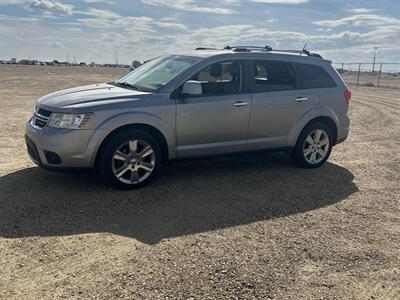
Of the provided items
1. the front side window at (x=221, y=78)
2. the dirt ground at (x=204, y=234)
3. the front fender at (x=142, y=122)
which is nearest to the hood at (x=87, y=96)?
the front fender at (x=142, y=122)

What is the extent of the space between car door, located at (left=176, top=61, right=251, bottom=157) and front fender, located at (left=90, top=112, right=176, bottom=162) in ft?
0.37

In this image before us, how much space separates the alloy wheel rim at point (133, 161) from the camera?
529 cm

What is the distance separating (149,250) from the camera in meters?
3.91

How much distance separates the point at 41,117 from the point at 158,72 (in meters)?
1.79

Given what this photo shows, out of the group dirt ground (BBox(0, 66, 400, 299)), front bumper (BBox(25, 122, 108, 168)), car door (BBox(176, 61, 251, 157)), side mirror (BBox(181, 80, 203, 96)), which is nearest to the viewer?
dirt ground (BBox(0, 66, 400, 299))

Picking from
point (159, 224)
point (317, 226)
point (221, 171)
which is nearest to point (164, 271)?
point (159, 224)

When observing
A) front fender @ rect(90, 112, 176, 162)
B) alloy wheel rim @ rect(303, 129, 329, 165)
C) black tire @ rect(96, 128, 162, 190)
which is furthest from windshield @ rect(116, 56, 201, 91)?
alloy wheel rim @ rect(303, 129, 329, 165)

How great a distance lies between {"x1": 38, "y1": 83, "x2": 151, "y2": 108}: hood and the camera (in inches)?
204

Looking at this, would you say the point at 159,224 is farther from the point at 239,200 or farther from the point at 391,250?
the point at 391,250

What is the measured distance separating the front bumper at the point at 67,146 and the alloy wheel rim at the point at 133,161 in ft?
0.97

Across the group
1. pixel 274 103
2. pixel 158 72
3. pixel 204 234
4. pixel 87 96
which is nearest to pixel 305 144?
pixel 274 103

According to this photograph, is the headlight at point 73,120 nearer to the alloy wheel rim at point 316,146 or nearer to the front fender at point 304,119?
the front fender at point 304,119

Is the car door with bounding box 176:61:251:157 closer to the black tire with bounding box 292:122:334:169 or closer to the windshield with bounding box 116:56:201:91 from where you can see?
the windshield with bounding box 116:56:201:91

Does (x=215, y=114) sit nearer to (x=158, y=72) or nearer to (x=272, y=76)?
(x=158, y=72)
